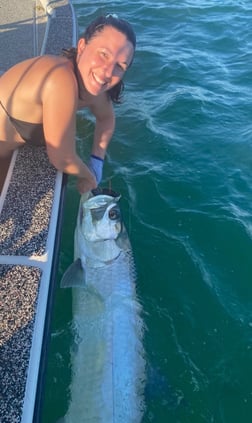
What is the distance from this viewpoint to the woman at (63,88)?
3166 millimetres

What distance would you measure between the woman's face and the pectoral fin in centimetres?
132

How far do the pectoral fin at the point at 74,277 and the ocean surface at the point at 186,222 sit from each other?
32cm

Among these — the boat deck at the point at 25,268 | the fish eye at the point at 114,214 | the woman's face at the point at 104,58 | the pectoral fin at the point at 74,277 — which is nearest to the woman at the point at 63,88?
the woman's face at the point at 104,58

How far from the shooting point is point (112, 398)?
296cm

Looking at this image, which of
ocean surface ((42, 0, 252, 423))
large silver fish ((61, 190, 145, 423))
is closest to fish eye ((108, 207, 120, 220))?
large silver fish ((61, 190, 145, 423))

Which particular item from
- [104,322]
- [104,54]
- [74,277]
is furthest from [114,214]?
[104,54]

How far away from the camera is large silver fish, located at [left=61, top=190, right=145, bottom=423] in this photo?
2979 millimetres

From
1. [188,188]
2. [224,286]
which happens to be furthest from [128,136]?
[224,286]

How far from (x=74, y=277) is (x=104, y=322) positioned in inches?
17.3

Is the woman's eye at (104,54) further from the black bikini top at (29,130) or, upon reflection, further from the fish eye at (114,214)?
the fish eye at (114,214)

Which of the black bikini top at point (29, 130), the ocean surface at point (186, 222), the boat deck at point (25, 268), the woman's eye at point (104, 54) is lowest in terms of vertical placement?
the ocean surface at point (186, 222)

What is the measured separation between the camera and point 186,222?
486 cm

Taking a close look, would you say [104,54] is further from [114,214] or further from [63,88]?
[114,214]

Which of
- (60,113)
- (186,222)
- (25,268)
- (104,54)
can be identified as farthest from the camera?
(186,222)
